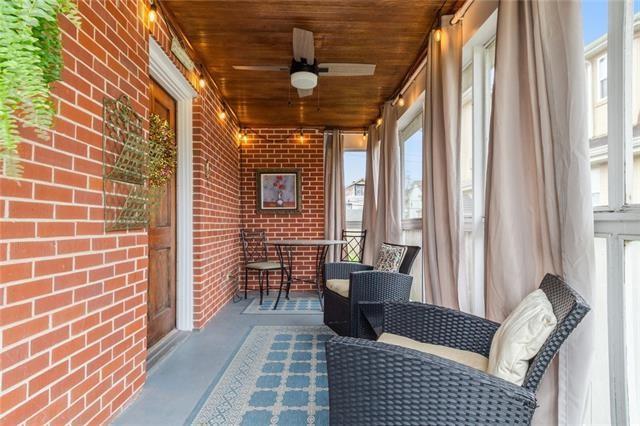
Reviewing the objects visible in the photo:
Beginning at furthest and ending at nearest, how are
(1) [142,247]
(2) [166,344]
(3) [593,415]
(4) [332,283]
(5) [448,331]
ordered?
(4) [332,283] → (2) [166,344] → (1) [142,247] → (5) [448,331] → (3) [593,415]

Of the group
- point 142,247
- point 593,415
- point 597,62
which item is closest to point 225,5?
point 142,247

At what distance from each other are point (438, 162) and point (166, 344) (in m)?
2.47

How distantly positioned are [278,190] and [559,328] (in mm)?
4581

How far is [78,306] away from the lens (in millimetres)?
1491

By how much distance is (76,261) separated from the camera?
1476mm

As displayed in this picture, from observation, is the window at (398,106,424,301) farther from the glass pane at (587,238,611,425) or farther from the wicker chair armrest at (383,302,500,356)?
the glass pane at (587,238,611,425)

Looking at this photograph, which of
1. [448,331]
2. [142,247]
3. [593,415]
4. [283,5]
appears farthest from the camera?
[283,5]

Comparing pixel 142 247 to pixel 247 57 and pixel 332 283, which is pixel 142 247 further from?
pixel 247 57

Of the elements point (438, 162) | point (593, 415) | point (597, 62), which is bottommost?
point (593, 415)

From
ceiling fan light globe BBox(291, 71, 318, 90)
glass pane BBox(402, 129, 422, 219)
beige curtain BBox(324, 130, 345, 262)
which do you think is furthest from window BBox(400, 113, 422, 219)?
ceiling fan light globe BBox(291, 71, 318, 90)

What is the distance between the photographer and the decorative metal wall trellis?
67.9 inches

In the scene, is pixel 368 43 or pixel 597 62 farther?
pixel 368 43

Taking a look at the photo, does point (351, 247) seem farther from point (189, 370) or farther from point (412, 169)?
point (189, 370)

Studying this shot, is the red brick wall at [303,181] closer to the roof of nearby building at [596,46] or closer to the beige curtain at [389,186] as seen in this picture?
the beige curtain at [389,186]
